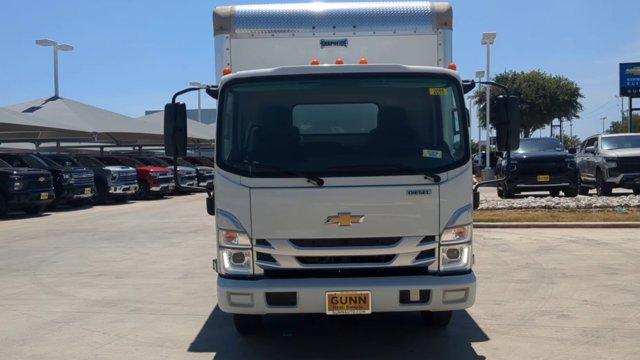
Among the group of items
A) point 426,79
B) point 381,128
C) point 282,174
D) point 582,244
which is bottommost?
point 582,244

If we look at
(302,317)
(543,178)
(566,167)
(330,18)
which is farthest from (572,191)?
(330,18)

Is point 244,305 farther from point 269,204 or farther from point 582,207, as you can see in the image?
point 582,207

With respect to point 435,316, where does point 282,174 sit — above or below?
above

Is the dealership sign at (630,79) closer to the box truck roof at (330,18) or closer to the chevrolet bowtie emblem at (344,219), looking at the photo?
the box truck roof at (330,18)

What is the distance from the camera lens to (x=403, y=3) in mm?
6762

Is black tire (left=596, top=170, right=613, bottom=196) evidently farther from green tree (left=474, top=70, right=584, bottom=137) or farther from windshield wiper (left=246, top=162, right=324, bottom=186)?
green tree (left=474, top=70, right=584, bottom=137)

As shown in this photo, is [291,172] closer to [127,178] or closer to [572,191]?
[572,191]

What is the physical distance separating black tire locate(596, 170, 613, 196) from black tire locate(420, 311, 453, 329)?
14.8 m

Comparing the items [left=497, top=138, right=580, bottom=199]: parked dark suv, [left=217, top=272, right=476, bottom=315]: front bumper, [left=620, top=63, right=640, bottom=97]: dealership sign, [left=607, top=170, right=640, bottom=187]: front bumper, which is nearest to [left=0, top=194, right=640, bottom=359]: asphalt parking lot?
[left=217, top=272, right=476, bottom=315]: front bumper

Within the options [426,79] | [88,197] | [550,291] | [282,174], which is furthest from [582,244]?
[88,197]

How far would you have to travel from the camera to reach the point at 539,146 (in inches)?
767

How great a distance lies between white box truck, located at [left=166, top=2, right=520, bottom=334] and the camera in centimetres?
520

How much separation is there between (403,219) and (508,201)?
1324 centimetres

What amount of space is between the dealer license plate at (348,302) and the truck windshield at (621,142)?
16.9 m
